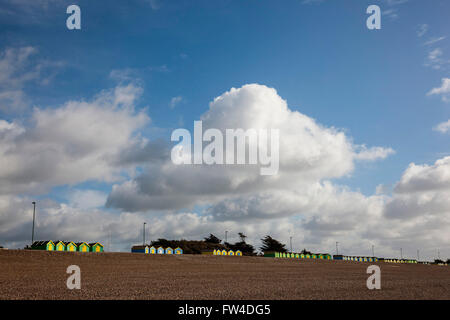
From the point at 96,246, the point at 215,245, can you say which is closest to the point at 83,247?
the point at 96,246

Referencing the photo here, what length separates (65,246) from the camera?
6025 cm

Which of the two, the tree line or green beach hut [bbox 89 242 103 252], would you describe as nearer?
green beach hut [bbox 89 242 103 252]

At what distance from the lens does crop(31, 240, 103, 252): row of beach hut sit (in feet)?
193

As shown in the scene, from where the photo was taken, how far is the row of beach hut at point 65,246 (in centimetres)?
5872

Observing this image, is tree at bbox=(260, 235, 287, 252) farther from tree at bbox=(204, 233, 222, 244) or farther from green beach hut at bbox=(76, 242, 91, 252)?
green beach hut at bbox=(76, 242, 91, 252)

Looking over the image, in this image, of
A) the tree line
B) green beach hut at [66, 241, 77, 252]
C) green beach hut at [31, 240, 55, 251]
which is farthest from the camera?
the tree line

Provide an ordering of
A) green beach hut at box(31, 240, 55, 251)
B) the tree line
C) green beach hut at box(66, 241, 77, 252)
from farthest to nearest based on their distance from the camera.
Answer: the tree line < green beach hut at box(66, 241, 77, 252) < green beach hut at box(31, 240, 55, 251)

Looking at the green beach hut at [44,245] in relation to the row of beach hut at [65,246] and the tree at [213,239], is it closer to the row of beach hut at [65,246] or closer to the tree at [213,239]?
the row of beach hut at [65,246]

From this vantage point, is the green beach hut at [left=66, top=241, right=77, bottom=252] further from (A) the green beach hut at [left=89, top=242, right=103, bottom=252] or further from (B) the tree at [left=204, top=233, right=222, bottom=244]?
(B) the tree at [left=204, top=233, right=222, bottom=244]

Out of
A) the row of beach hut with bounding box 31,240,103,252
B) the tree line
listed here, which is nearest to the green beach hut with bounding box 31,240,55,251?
the row of beach hut with bounding box 31,240,103,252
